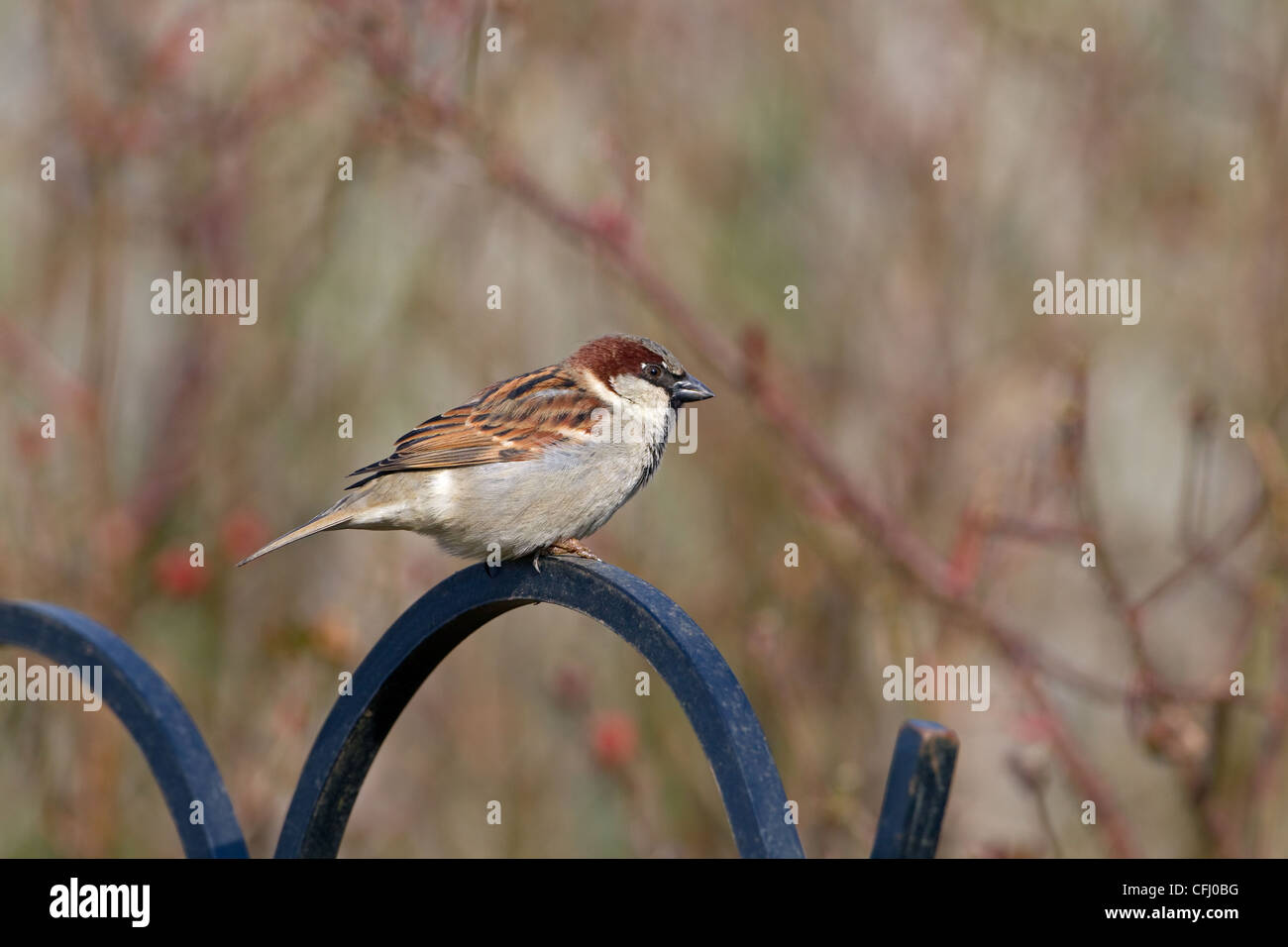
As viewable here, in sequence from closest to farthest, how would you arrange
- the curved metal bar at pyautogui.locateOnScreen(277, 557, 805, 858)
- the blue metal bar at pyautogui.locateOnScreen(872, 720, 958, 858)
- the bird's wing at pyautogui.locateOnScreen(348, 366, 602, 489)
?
the blue metal bar at pyautogui.locateOnScreen(872, 720, 958, 858) < the curved metal bar at pyautogui.locateOnScreen(277, 557, 805, 858) < the bird's wing at pyautogui.locateOnScreen(348, 366, 602, 489)

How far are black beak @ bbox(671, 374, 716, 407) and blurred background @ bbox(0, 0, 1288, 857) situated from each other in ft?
4.28

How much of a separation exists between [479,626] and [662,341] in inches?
126

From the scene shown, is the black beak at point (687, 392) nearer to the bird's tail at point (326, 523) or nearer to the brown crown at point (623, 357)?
the brown crown at point (623, 357)

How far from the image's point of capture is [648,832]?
4.68 metres

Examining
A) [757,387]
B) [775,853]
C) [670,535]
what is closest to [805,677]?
[670,535]

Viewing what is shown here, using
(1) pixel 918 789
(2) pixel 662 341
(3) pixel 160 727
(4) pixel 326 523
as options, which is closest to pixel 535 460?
(4) pixel 326 523

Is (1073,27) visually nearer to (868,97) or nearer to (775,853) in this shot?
(868,97)

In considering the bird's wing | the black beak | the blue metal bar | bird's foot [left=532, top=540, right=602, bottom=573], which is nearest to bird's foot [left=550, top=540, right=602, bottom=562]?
bird's foot [left=532, top=540, right=602, bottom=573]

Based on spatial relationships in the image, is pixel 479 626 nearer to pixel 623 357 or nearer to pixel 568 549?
pixel 568 549

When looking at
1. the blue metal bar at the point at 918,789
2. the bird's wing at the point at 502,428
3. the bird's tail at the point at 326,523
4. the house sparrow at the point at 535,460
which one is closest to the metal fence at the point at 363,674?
the blue metal bar at the point at 918,789

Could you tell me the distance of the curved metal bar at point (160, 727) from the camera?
2.20m

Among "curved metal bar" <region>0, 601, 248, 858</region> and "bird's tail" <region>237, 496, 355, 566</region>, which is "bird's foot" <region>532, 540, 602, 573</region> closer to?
"bird's tail" <region>237, 496, 355, 566</region>

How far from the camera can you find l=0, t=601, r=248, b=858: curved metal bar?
2.20m
